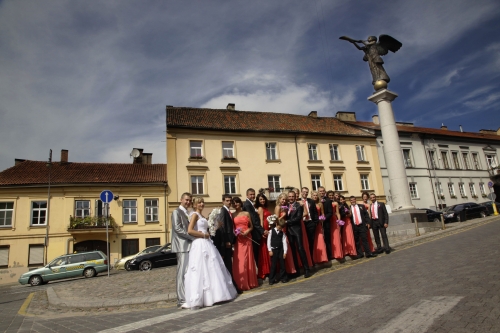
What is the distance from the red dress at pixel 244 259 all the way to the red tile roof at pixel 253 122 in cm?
2388

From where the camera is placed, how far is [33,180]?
28.4 m

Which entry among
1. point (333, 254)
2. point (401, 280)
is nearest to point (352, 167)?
point (333, 254)

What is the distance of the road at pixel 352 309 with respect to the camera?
4.02 meters

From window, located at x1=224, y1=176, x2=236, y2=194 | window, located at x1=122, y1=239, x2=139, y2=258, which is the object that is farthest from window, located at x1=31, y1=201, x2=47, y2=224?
window, located at x1=224, y1=176, x2=236, y2=194

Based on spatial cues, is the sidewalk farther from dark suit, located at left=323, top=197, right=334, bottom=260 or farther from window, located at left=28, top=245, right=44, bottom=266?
window, located at left=28, top=245, right=44, bottom=266

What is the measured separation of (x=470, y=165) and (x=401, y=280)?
43.2 m

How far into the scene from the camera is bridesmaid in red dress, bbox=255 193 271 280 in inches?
328

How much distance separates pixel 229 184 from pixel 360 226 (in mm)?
21619

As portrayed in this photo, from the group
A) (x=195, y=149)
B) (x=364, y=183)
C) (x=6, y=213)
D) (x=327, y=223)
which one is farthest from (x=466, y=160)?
(x=6, y=213)

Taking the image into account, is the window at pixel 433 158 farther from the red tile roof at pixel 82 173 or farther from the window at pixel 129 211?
the window at pixel 129 211

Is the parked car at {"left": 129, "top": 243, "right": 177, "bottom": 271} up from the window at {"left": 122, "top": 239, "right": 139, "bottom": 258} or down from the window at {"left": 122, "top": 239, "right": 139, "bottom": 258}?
down

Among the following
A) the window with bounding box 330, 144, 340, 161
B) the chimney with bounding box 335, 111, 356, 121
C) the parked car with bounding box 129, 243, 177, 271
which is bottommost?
the parked car with bounding box 129, 243, 177, 271

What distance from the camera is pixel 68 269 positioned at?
1917 centimetres

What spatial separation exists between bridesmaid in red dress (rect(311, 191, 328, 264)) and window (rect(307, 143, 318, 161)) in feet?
85.2
